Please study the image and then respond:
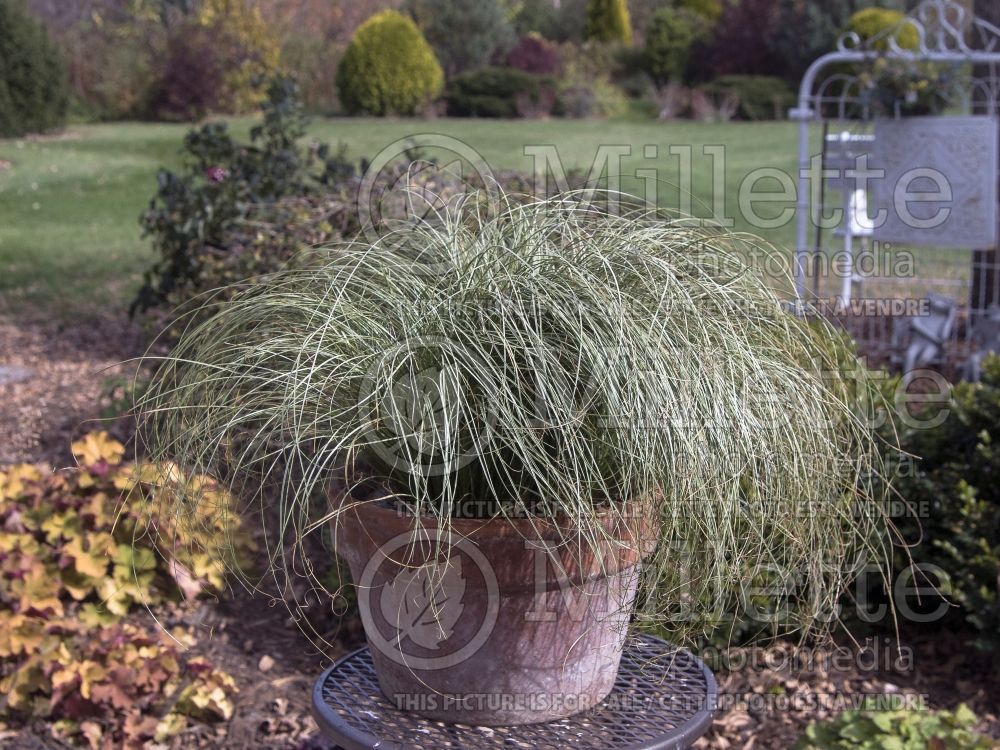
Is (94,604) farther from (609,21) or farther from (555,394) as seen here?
(609,21)

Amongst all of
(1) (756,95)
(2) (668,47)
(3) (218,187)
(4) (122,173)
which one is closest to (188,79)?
(4) (122,173)

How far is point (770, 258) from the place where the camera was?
2109 mm

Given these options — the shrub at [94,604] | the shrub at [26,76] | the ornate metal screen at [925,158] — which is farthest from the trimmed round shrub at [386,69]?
the shrub at [94,604]

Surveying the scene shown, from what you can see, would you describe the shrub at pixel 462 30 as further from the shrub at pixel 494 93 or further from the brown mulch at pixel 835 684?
the brown mulch at pixel 835 684

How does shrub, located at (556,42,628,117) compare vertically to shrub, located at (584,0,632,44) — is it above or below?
below

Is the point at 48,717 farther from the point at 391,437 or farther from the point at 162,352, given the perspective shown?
the point at 162,352

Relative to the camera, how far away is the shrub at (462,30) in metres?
23.7

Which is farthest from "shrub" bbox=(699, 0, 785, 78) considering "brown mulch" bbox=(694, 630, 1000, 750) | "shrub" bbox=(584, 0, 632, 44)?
"brown mulch" bbox=(694, 630, 1000, 750)

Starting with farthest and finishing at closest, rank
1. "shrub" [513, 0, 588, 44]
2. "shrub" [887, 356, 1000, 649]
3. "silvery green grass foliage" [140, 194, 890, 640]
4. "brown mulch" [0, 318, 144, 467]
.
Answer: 1. "shrub" [513, 0, 588, 44]
2. "brown mulch" [0, 318, 144, 467]
3. "shrub" [887, 356, 1000, 649]
4. "silvery green grass foliage" [140, 194, 890, 640]

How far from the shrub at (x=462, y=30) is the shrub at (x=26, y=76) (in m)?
10.6

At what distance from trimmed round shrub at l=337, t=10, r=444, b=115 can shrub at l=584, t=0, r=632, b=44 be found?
27.3 feet

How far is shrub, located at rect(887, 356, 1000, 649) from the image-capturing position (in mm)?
2740

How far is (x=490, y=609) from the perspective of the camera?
5.42 ft

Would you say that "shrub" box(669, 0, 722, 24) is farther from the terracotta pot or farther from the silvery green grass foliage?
the terracotta pot
